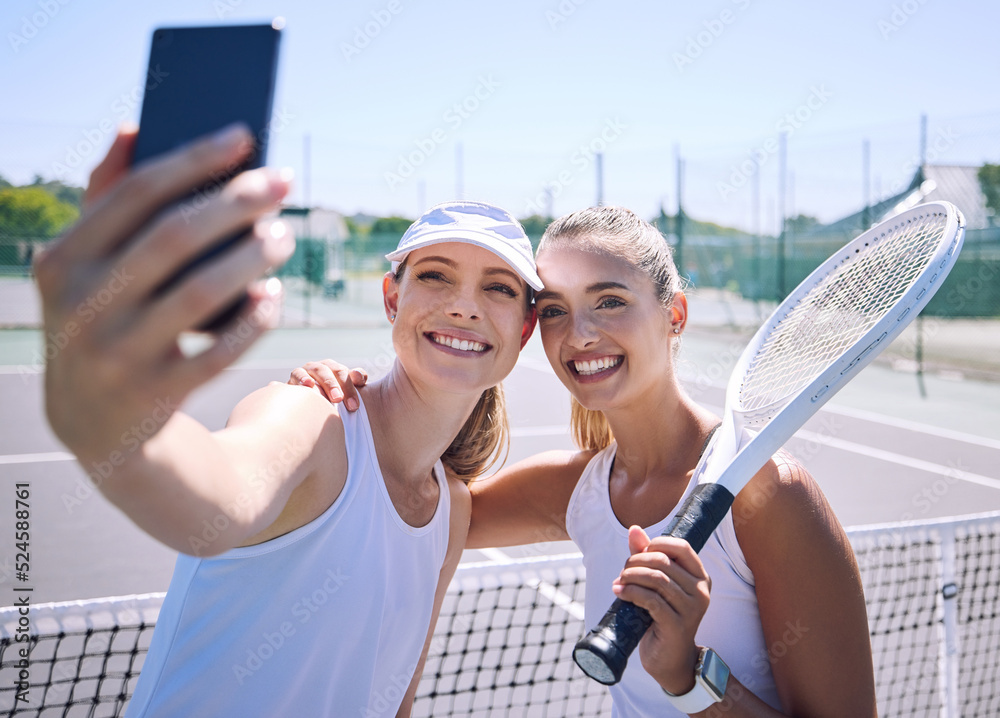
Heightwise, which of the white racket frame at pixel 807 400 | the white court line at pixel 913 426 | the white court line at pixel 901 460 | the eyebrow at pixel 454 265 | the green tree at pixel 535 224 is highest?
the eyebrow at pixel 454 265

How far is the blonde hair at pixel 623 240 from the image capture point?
188 centimetres

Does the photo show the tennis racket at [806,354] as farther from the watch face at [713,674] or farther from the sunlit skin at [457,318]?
the sunlit skin at [457,318]

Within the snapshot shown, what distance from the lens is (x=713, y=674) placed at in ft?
4.51

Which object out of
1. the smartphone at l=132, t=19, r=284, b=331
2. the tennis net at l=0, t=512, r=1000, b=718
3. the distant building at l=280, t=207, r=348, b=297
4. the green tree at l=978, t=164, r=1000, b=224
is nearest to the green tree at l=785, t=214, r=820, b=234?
the green tree at l=978, t=164, r=1000, b=224

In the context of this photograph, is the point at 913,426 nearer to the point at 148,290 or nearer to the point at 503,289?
the point at 503,289

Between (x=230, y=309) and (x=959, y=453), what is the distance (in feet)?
26.8

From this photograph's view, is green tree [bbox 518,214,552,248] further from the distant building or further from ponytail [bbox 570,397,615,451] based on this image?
ponytail [bbox 570,397,615,451]

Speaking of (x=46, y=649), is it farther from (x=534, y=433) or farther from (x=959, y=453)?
(x=959, y=453)

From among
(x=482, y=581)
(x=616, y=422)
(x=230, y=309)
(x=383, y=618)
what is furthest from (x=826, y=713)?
(x=230, y=309)

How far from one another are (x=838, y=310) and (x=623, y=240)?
2.14 feet

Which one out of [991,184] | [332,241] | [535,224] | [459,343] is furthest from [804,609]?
[332,241]

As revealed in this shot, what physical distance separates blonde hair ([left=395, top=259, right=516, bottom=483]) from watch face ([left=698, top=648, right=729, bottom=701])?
0.92 metres

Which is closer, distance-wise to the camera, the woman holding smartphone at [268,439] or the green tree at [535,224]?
the woman holding smartphone at [268,439]

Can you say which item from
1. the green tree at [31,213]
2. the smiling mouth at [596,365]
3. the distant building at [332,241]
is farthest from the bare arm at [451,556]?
the distant building at [332,241]
